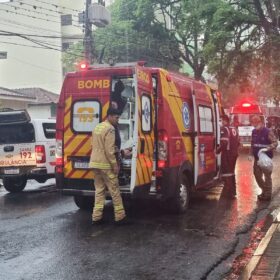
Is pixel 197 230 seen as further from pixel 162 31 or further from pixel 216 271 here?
pixel 162 31

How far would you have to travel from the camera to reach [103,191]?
7.40 metres

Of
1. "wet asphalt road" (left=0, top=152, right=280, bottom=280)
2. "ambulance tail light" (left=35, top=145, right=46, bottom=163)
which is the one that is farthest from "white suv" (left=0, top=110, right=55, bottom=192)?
"wet asphalt road" (left=0, top=152, right=280, bottom=280)

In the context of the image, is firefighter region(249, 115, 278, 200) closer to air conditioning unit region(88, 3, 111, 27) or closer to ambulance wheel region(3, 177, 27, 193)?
ambulance wheel region(3, 177, 27, 193)

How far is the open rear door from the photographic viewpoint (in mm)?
7262

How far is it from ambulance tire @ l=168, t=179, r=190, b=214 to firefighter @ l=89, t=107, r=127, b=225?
3.48 feet

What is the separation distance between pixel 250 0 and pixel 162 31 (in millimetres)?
12429

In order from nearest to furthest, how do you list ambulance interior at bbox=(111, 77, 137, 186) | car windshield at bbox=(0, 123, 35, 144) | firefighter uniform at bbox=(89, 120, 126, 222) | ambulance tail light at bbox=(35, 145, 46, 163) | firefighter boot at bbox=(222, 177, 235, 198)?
firefighter uniform at bbox=(89, 120, 126, 222) < ambulance interior at bbox=(111, 77, 137, 186) < firefighter boot at bbox=(222, 177, 235, 198) < ambulance tail light at bbox=(35, 145, 46, 163) < car windshield at bbox=(0, 123, 35, 144)

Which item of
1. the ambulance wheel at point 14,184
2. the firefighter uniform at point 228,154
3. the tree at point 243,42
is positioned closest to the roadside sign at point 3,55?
the tree at point 243,42

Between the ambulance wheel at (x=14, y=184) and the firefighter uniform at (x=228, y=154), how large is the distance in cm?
478

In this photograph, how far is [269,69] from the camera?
69.6 ft

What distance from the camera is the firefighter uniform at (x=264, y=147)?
31.7ft

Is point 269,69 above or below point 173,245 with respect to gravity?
above

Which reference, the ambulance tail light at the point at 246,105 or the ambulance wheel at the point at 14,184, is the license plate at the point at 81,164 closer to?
the ambulance wheel at the point at 14,184

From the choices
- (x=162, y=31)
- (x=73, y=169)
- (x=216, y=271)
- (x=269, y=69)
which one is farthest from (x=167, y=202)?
(x=162, y=31)
